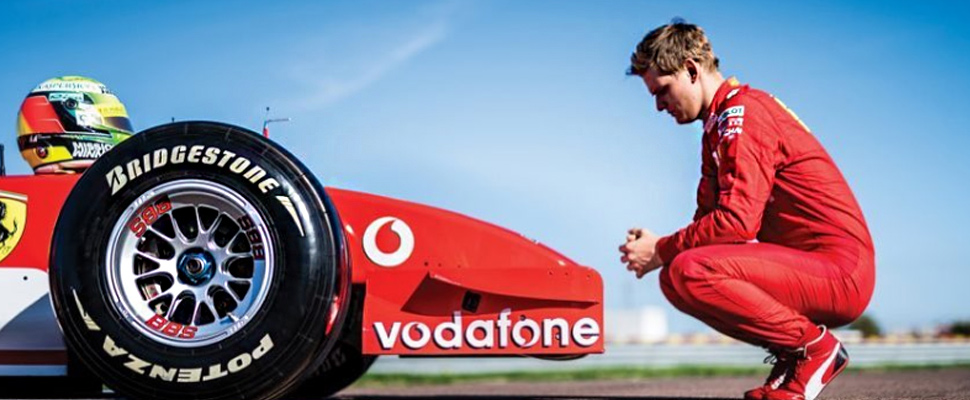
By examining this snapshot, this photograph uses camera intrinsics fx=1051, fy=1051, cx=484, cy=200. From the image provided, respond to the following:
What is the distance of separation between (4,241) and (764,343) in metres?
2.97

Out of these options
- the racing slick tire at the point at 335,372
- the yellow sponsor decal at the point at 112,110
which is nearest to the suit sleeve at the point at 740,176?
the racing slick tire at the point at 335,372

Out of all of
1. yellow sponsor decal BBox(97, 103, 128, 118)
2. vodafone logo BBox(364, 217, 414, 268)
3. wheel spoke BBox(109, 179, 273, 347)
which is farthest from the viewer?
yellow sponsor decal BBox(97, 103, 128, 118)

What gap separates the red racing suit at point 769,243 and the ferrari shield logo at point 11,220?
8.38 ft

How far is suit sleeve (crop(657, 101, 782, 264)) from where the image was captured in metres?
3.42

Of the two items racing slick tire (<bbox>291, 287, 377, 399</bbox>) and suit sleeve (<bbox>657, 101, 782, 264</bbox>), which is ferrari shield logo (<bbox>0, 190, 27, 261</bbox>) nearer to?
racing slick tire (<bbox>291, 287, 377, 399</bbox>)

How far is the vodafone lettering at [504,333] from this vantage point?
12.2ft

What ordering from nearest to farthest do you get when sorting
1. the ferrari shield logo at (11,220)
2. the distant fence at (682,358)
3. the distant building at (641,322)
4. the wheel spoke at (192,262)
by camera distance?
the wheel spoke at (192,262) < the ferrari shield logo at (11,220) < the distant fence at (682,358) < the distant building at (641,322)

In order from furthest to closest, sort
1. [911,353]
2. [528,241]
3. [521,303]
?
[911,353] < [528,241] < [521,303]

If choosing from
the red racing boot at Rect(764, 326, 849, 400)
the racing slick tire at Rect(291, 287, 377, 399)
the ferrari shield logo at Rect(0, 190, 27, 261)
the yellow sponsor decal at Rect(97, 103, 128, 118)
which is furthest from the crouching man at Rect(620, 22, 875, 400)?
the yellow sponsor decal at Rect(97, 103, 128, 118)

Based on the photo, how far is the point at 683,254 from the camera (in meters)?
3.49

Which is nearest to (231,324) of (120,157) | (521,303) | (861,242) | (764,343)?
(120,157)

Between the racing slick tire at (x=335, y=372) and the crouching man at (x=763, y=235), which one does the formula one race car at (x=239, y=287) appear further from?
the racing slick tire at (x=335, y=372)

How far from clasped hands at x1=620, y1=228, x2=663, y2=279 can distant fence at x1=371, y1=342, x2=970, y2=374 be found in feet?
41.8

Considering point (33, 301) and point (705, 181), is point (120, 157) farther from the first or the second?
point (705, 181)
